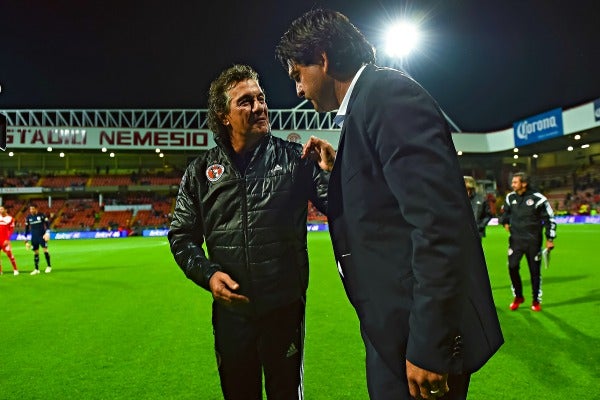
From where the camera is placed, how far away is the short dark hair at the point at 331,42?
1757mm

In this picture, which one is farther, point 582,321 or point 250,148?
point 582,321

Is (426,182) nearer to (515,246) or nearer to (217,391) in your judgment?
(217,391)

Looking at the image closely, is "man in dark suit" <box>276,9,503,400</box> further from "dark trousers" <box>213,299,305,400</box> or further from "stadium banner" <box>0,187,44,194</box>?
"stadium banner" <box>0,187,44,194</box>

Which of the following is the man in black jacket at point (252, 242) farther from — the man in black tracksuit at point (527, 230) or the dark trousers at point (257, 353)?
the man in black tracksuit at point (527, 230)

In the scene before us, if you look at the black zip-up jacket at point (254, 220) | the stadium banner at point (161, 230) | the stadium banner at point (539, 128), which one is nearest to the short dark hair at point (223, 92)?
the black zip-up jacket at point (254, 220)

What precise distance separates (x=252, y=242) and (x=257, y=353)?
0.63 meters

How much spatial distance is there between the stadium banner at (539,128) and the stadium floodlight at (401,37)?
18333 millimetres

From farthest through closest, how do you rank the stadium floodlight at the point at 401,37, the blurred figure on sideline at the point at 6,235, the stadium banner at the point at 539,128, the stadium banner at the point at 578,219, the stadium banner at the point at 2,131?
the stadium banner at the point at 539,128 → the stadium banner at the point at 578,219 → the stadium floodlight at the point at 401,37 → the blurred figure on sideline at the point at 6,235 → the stadium banner at the point at 2,131

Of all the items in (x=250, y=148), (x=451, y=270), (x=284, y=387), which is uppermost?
(x=250, y=148)

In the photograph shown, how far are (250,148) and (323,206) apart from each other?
59 centimetres

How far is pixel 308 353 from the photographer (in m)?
5.30

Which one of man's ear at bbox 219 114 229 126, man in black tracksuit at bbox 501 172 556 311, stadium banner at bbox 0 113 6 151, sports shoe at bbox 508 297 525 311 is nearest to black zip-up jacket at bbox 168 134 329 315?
man's ear at bbox 219 114 229 126

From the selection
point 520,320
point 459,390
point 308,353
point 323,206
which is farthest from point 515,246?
point 459,390

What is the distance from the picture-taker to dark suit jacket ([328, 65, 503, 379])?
4.58 ft
